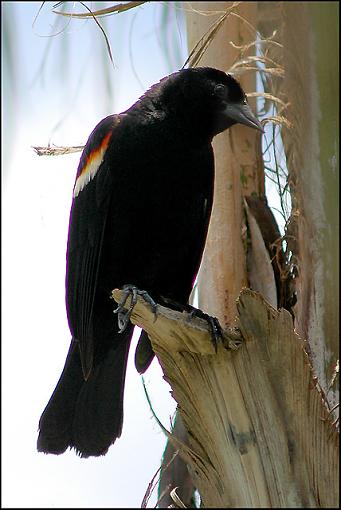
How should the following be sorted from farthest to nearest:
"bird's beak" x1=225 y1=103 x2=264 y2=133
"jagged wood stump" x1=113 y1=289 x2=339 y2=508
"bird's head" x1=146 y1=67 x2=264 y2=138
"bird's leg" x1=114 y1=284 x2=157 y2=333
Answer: "bird's head" x1=146 y1=67 x2=264 y2=138, "bird's beak" x1=225 y1=103 x2=264 y2=133, "bird's leg" x1=114 y1=284 x2=157 y2=333, "jagged wood stump" x1=113 y1=289 x2=339 y2=508

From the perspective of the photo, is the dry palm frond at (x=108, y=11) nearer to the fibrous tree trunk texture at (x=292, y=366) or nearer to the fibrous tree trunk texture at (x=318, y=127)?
the fibrous tree trunk texture at (x=292, y=366)

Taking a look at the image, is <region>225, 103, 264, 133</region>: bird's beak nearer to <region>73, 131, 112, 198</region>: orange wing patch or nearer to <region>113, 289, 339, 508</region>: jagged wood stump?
<region>73, 131, 112, 198</region>: orange wing patch

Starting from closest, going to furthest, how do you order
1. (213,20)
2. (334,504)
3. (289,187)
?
(334,504), (289,187), (213,20)

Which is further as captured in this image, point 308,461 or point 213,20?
point 213,20

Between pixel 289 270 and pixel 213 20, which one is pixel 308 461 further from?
pixel 213 20

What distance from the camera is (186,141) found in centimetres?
290

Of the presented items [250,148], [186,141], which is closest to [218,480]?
[186,141]

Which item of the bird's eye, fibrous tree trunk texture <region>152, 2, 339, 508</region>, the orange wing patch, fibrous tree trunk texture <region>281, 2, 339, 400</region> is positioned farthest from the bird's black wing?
fibrous tree trunk texture <region>281, 2, 339, 400</region>

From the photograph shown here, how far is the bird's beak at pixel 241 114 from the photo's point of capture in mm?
2832

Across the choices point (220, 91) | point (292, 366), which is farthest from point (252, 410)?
point (220, 91)

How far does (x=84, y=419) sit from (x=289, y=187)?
1.10 m

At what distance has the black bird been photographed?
284cm

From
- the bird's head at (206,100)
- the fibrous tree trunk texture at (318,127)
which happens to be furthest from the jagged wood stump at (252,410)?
the bird's head at (206,100)

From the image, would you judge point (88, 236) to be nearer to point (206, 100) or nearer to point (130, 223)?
point (130, 223)
